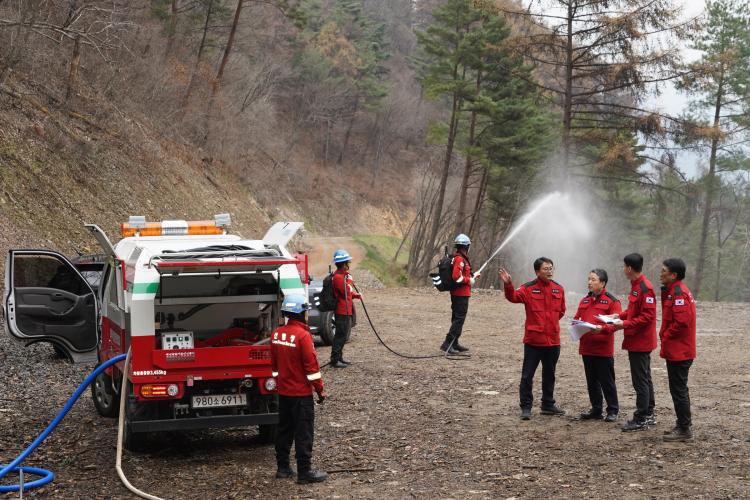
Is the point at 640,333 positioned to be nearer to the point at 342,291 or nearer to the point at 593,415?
the point at 593,415

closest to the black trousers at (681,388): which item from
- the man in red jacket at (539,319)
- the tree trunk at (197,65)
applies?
the man in red jacket at (539,319)

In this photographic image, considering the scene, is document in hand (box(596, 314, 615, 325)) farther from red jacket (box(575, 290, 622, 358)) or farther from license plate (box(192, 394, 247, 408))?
license plate (box(192, 394, 247, 408))

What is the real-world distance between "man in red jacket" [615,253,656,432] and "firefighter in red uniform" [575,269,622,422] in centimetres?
31

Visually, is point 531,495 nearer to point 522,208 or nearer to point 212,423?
point 212,423

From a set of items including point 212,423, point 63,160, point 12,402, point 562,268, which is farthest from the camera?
point 562,268

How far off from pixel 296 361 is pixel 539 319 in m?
3.58

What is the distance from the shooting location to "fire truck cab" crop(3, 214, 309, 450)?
8.57 meters

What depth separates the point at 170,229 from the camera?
11.3 meters

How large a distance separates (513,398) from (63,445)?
5.74m

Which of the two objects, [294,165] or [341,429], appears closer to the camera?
[341,429]

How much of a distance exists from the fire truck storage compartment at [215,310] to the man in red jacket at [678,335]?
4.05 meters

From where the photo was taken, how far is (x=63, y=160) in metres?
28.1

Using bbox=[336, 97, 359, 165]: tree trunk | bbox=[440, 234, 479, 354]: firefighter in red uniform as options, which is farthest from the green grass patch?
bbox=[440, 234, 479, 354]: firefighter in red uniform

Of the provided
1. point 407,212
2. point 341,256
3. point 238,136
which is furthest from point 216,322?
point 407,212
